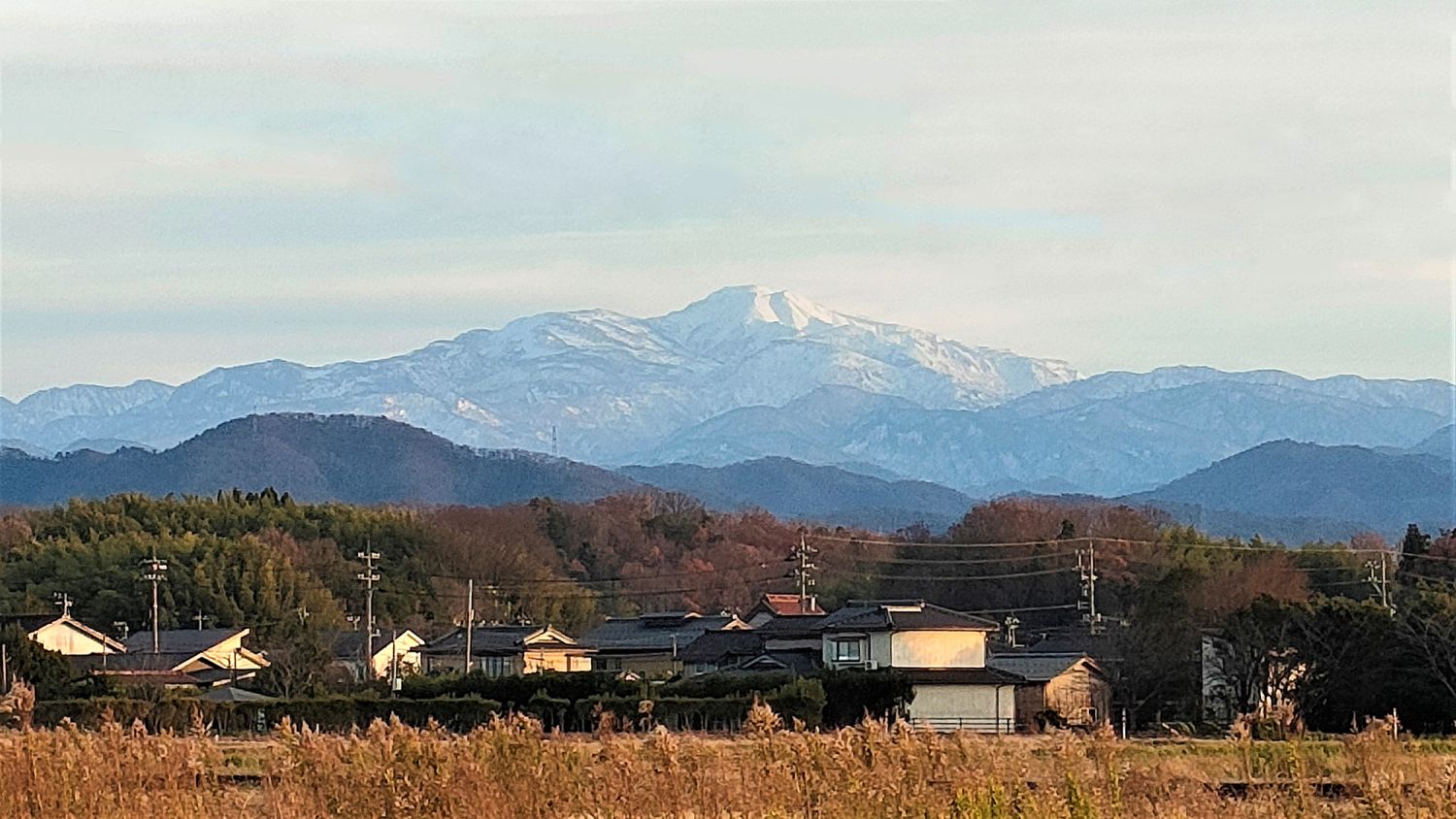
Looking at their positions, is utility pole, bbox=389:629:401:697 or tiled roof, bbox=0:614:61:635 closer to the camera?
utility pole, bbox=389:629:401:697

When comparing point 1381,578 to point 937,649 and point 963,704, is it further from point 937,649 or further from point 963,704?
point 963,704

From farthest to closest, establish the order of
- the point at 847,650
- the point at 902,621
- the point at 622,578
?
the point at 622,578
the point at 847,650
the point at 902,621

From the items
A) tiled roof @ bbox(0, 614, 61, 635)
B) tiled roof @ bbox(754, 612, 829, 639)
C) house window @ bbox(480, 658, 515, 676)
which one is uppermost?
tiled roof @ bbox(0, 614, 61, 635)

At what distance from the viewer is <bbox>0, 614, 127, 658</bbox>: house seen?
52.2 metres

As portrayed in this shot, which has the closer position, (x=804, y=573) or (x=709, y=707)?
(x=709, y=707)

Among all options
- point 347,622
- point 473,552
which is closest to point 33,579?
point 347,622

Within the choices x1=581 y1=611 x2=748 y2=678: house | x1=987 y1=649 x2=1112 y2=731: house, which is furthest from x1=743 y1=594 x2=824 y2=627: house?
x1=987 y1=649 x2=1112 y2=731: house

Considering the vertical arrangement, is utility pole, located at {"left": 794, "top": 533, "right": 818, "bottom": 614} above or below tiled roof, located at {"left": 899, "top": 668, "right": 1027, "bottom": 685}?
above

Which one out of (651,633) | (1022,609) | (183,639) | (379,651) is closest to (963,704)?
(651,633)

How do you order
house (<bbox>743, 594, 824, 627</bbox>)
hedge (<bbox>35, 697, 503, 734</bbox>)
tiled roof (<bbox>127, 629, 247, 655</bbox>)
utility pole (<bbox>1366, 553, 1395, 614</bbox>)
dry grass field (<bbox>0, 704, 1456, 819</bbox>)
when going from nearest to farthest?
dry grass field (<bbox>0, 704, 1456, 819</bbox>) < hedge (<bbox>35, 697, 503, 734</bbox>) < utility pole (<bbox>1366, 553, 1395, 614</bbox>) < tiled roof (<bbox>127, 629, 247, 655</bbox>) < house (<bbox>743, 594, 824, 627</bbox>)

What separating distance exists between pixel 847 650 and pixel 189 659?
19.5 metres

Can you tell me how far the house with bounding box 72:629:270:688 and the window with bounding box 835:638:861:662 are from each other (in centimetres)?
1456

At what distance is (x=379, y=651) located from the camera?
5994 centimetres

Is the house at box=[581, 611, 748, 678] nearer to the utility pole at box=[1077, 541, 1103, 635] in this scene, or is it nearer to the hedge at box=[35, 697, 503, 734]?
the utility pole at box=[1077, 541, 1103, 635]
